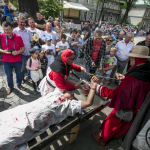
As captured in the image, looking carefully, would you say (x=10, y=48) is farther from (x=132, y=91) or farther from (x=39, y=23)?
(x=39, y=23)

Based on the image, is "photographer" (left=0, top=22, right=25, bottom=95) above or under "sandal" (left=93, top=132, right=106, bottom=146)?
above

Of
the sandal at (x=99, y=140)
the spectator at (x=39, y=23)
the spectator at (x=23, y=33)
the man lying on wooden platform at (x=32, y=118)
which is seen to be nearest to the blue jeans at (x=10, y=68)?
the spectator at (x=23, y=33)

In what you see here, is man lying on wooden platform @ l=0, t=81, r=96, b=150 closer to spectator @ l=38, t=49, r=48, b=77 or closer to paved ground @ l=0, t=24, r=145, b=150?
paved ground @ l=0, t=24, r=145, b=150

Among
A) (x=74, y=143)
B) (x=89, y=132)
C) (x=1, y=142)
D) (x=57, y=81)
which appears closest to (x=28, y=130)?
(x=1, y=142)

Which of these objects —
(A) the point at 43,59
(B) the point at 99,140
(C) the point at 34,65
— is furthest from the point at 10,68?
(B) the point at 99,140

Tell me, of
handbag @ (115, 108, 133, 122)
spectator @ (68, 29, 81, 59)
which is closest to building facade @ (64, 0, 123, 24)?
spectator @ (68, 29, 81, 59)

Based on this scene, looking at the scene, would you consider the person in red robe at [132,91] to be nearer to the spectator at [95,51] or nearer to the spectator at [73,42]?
the spectator at [95,51]

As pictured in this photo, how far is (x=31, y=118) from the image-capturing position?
166 centimetres

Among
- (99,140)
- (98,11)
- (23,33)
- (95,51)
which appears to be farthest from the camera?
(98,11)

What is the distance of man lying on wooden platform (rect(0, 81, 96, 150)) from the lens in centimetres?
152

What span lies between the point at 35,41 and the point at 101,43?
2688mm

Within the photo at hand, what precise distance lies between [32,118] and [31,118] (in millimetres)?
16

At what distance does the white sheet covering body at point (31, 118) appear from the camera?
4.99 feet

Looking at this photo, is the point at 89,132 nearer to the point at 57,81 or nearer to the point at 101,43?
the point at 57,81
